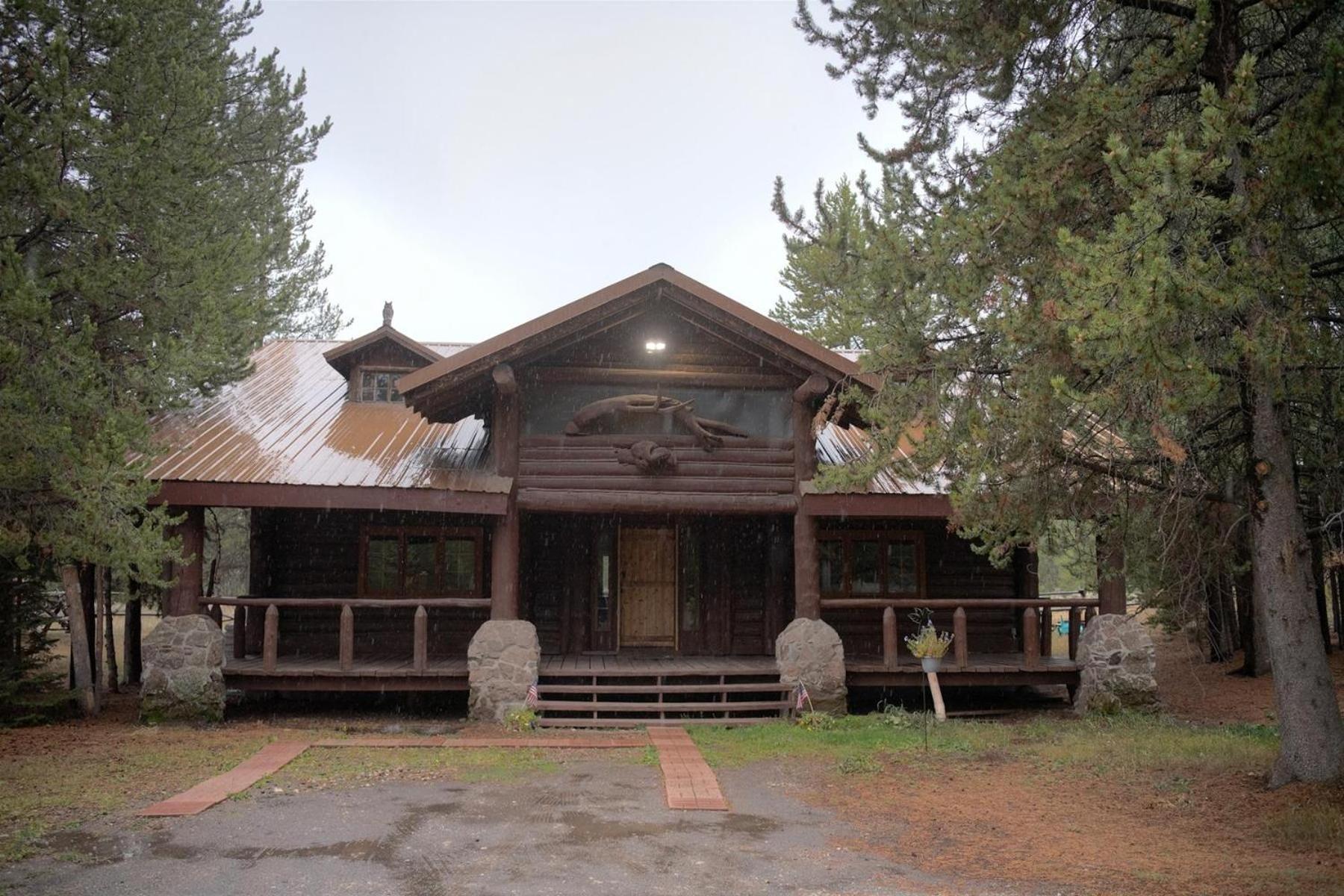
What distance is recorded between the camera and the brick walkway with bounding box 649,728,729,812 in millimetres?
8477

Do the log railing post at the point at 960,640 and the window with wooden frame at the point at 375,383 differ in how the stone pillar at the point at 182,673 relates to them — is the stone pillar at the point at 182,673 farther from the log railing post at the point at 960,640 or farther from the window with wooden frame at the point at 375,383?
the log railing post at the point at 960,640

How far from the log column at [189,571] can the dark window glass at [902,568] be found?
10362 millimetres

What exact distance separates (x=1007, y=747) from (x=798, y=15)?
26.9 feet

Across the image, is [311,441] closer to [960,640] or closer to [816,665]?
[816,665]

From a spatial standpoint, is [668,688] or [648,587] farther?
[648,587]

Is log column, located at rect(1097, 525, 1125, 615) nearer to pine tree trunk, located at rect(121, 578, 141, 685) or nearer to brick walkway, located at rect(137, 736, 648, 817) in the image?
brick walkway, located at rect(137, 736, 648, 817)

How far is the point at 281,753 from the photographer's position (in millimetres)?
10500

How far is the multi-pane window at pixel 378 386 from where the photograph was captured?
1745 cm

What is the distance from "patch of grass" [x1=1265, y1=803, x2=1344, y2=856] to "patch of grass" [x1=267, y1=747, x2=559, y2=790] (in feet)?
20.6

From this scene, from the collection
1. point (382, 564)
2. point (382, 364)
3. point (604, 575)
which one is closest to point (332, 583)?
point (382, 564)

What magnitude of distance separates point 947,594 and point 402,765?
9.74 meters

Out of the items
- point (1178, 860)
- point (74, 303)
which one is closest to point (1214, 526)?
point (1178, 860)

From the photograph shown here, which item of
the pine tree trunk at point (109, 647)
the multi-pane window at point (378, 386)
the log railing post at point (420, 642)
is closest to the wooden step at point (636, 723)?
the log railing post at point (420, 642)

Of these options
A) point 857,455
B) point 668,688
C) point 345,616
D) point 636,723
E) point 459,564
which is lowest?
point 636,723
